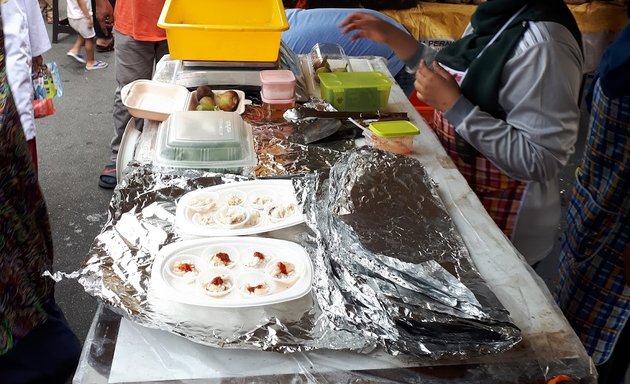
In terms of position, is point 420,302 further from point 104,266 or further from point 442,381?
point 104,266

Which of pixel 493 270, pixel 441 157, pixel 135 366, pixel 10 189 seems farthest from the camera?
pixel 441 157

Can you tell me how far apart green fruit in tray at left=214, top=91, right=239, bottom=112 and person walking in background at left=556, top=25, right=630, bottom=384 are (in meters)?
1.24

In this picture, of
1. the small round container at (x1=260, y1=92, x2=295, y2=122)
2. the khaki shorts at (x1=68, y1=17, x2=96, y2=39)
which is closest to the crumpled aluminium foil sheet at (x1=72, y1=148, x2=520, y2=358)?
the small round container at (x1=260, y1=92, x2=295, y2=122)

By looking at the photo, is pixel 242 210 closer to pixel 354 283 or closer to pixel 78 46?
pixel 354 283

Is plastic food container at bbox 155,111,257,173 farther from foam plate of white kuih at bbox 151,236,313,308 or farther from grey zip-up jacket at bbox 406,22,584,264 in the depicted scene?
grey zip-up jacket at bbox 406,22,584,264

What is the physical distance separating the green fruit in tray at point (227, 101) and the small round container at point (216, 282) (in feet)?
3.04

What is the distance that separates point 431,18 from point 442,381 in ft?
12.2

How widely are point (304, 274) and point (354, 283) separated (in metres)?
0.14

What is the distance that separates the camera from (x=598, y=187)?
74.7 inches

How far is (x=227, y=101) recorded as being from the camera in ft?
6.82

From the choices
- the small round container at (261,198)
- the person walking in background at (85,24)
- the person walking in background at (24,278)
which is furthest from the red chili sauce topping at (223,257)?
the person walking in background at (85,24)

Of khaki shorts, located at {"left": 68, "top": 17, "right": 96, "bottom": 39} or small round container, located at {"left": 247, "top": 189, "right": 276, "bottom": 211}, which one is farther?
khaki shorts, located at {"left": 68, "top": 17, "right": 96, "bottom": 39}

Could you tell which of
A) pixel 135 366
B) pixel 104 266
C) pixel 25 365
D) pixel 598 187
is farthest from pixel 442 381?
pixel 598 187

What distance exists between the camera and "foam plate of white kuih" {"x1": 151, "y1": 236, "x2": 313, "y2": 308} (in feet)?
3.89
